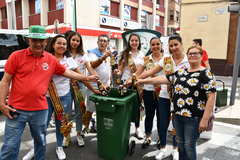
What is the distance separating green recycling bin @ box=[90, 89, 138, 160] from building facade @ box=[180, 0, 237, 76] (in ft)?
31.1

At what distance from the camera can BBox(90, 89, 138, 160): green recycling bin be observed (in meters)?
2.72

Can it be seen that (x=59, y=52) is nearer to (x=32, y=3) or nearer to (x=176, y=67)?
(x=176, y=67)

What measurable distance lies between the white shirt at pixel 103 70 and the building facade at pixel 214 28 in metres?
9.10

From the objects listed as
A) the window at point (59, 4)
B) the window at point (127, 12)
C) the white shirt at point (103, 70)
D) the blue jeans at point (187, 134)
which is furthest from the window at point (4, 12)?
the blue jeans at point (187, 134)

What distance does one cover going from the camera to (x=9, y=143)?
221 centimetres

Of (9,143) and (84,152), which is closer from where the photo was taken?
(9,143)

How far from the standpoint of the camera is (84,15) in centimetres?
1714

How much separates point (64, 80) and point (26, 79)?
81 cm

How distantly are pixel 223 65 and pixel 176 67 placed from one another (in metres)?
9.38

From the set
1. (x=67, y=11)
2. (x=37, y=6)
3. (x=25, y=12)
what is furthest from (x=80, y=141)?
(x=25, y=12)

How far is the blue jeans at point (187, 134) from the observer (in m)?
2.30

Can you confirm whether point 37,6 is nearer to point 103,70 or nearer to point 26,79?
point 103,70

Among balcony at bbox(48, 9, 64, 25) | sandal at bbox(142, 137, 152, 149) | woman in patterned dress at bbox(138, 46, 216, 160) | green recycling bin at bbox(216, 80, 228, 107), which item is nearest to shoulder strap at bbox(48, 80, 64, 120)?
sandal at bbox(142, 137, 152, 149)

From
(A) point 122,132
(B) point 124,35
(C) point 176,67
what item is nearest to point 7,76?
(A) point 122,132
